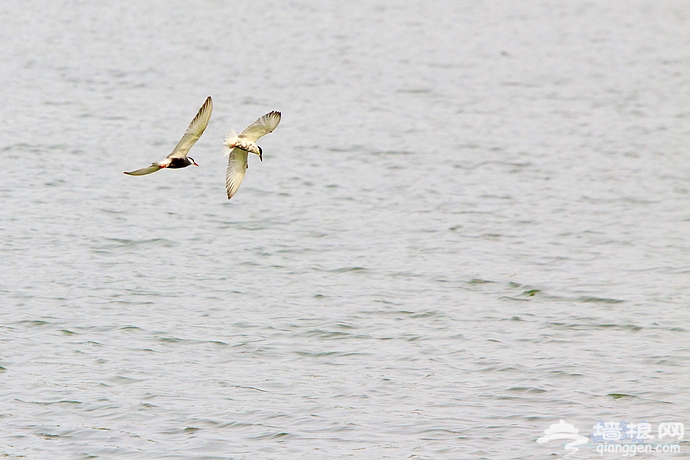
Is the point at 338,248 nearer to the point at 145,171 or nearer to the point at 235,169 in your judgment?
the point at 235,169

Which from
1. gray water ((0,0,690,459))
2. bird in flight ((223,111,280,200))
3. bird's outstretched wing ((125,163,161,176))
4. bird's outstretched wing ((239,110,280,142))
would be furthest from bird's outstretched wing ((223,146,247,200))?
gray water ((0,0,690,459))

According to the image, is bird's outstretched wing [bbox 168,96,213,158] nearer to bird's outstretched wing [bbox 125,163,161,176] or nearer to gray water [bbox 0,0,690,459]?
bird's outstretched wing [bbox 125,163,161,176]

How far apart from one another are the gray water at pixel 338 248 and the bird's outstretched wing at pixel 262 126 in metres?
2.93

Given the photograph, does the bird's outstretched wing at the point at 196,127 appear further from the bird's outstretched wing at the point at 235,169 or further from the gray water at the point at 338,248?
the gray water at the point at 338,248

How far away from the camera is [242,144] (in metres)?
11.8

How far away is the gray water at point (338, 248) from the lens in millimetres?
12609

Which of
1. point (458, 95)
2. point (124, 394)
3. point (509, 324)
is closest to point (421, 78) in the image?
point (458, 95)
